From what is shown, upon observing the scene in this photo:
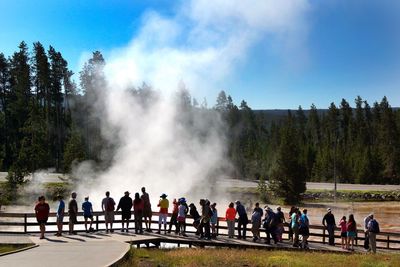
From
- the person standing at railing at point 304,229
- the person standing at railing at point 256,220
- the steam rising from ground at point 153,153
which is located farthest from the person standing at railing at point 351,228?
the steam rising from ground at point 153,153

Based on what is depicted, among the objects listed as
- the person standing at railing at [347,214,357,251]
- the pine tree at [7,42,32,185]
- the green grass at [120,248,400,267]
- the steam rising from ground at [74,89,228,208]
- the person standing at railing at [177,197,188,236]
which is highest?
the pine tree at [7,42,32,185]

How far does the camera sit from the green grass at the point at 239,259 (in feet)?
46.2

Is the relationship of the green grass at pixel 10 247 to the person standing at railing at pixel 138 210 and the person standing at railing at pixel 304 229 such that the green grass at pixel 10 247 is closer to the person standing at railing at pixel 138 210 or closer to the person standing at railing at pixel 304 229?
the person standing at railing at pixel 138 210

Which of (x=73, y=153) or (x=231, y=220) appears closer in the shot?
(x=231, y=220)

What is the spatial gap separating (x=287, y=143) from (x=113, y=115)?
16.6m

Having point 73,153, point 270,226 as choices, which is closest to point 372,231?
point 270,226

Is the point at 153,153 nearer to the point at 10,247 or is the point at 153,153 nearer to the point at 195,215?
the point at 195,215

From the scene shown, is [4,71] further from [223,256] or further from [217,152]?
[223,256]

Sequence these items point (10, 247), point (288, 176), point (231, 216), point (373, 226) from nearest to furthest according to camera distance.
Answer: point (10, 247)
point (373, 226)
point (231, 216)
point (288, 176)

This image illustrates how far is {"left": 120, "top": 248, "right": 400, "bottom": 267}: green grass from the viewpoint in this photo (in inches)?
554

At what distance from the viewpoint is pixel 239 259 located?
15.0 metres

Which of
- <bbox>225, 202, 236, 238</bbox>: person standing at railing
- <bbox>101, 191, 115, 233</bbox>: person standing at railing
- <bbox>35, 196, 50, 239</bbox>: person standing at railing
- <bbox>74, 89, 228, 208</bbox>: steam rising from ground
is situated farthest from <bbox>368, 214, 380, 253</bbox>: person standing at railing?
<bbox>74, 89, 228, 208</bbox>: steam rising from ground

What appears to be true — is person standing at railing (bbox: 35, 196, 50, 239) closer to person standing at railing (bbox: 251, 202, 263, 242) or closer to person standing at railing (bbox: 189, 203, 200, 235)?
person standing at railing (bbox: 189, 203, 200, 235)

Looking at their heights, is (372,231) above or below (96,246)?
below
